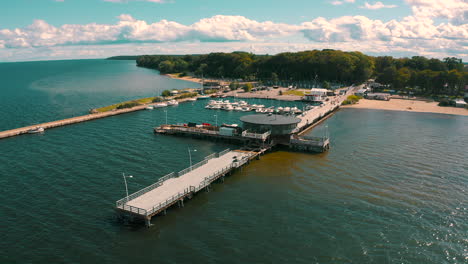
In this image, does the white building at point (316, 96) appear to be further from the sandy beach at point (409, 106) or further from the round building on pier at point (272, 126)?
the round building on pier at point (272, 126)

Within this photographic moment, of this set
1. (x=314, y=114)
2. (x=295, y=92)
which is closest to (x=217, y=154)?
(x=314, y=114)

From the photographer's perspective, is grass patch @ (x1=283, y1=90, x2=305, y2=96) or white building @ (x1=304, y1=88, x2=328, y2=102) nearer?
white building @ (x1=304, y1=88, x2=328, y2=102)

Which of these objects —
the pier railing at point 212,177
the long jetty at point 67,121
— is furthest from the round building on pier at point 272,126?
the long jetty at point 67,121

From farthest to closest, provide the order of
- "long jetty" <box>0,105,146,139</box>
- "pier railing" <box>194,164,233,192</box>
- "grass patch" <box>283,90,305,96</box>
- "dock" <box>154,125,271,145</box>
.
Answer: "grass patch" <box>283,90,305,96</box>
"long jetty" <box>0,105,146,139</box>
"dock" <box>154,125,271,145</box>
"pier railing" <box>194,164,233,192</box>

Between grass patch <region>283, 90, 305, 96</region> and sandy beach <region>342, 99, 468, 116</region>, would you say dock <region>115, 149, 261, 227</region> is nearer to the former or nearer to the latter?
sandy beach <region>342, 99, 468, 116</region>

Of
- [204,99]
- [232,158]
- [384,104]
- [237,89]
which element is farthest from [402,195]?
[237,89]

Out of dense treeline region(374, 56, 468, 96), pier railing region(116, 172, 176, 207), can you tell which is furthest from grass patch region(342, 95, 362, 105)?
pier railing region(116, 172, 176, 207)

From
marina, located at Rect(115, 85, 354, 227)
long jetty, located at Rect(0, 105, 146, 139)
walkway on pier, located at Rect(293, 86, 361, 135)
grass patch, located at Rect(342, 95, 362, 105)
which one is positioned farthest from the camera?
grass patch, located at Rect(342, 95, 362, 105)

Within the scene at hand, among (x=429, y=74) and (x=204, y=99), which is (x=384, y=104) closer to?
(x=429, y=74)

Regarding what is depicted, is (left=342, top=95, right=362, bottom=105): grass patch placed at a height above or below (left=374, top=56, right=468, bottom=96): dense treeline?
below
